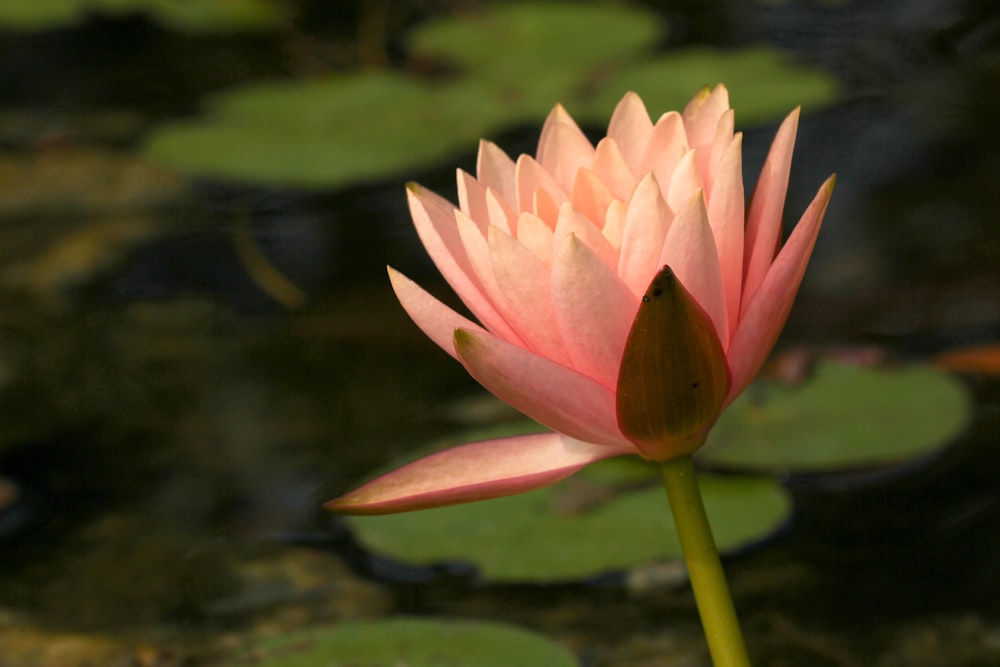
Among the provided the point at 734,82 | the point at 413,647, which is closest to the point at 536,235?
the point at 413,647

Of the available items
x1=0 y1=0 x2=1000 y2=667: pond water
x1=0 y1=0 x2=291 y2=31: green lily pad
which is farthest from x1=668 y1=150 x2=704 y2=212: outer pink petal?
x1=0 y1=0 x2=291 y2=31: green lily pad

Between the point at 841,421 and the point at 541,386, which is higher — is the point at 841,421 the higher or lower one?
the higher one

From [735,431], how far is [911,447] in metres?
0.22

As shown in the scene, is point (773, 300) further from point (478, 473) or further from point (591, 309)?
point (478, 473)

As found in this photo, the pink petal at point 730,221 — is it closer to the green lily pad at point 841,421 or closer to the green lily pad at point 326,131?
the green lily pad at point 841,421

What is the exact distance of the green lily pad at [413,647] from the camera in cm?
106

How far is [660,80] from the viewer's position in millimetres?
2543

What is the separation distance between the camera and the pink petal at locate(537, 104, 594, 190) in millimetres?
849

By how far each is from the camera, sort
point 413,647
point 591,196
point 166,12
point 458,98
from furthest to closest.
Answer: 1. point 166,12
2. point 458,98
3. point 413,647
4. point 591,196

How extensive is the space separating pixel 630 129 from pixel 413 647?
53 cm

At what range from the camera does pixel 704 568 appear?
0.73m

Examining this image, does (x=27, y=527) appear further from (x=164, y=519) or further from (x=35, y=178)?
(x=35, y=178)

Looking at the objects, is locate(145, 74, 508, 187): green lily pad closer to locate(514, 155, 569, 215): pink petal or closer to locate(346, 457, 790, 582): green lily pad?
locate(346, 457, 790, 582): green lily pad

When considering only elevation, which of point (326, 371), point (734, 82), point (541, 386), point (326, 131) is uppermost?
point (326, 131)
